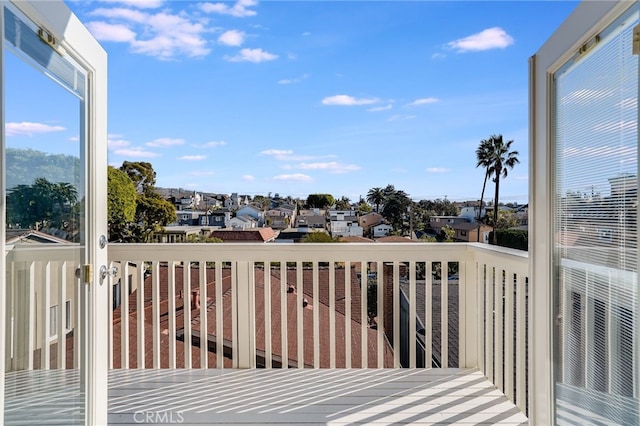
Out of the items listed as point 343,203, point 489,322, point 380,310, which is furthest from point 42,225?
point 489,322

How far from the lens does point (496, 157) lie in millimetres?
2771

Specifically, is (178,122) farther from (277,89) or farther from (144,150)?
(277,89)

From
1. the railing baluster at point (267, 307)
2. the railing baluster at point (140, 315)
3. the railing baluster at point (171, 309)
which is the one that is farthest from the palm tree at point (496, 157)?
the railing baluster at point (140, 315)

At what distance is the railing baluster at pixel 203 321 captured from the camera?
8.59 feet

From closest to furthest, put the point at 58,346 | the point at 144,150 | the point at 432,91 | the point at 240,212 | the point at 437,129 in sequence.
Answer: the point at 58,346 → the point at 240,212 → the point at 144,150 → the point at 432,91 → the point at 437,129

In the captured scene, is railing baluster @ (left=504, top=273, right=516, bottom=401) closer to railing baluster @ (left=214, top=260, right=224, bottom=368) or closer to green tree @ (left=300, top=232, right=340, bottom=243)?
green tree @ (left=300, top=232, right=340, bottom=243)

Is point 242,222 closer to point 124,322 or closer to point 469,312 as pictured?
point 124,322

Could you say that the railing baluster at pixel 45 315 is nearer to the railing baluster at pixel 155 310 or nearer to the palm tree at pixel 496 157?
the railing baluster at pixel 155 310

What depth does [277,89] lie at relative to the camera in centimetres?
447

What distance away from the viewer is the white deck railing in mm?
2613

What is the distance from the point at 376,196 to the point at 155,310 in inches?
75.9

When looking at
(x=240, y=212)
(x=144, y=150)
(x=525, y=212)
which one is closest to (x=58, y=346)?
(x=240, y=212)

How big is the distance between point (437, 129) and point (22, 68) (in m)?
4.68

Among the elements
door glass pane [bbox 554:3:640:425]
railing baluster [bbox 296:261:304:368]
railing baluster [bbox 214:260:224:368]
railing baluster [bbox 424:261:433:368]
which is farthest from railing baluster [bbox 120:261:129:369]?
door glass pane [bbox 554:3:640:425]
